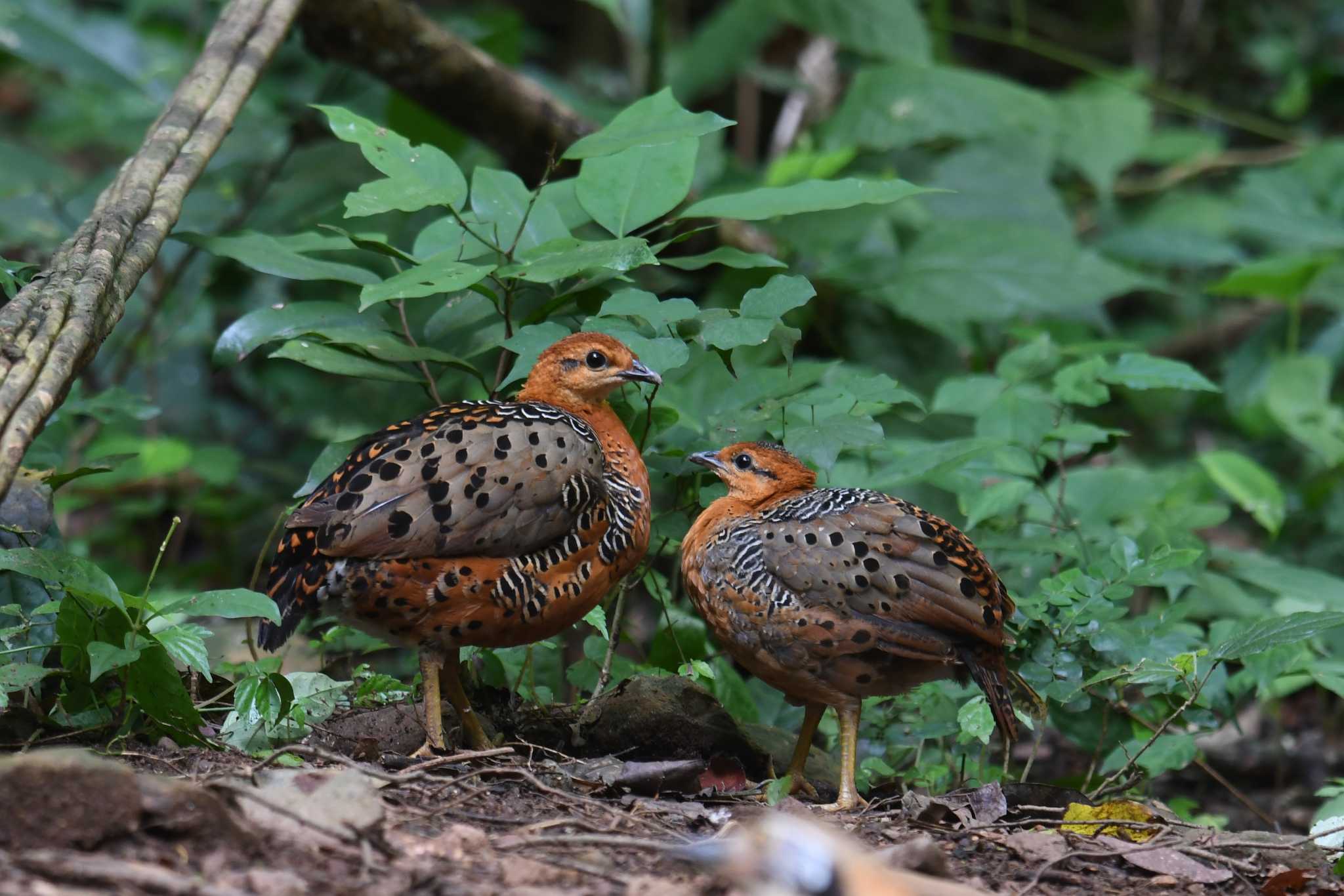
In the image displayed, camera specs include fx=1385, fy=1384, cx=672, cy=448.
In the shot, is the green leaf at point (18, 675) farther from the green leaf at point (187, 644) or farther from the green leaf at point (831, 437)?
the green leaf at point (831, 437)

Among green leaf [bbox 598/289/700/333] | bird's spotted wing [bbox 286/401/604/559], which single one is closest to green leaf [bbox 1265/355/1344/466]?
green leaf [bbox 598/289/700/333]

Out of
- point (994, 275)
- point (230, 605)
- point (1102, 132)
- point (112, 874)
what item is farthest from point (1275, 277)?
point (112, 874)

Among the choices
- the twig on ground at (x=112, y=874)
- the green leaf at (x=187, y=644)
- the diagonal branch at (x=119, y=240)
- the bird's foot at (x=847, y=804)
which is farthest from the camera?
the bird's foot at (x=847, y=804)

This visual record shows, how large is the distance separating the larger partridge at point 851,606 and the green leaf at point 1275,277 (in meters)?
3.98

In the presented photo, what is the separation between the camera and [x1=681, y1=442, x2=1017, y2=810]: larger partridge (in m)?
3.78

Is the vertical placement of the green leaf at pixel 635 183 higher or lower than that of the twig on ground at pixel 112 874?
higher

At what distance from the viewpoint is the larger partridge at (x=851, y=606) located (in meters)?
3.78

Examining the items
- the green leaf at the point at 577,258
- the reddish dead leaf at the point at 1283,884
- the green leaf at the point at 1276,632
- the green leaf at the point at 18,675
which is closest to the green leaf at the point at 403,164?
the green leaf at the point at 577,258

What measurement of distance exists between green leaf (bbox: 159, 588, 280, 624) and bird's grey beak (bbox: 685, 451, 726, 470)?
154 centimetres

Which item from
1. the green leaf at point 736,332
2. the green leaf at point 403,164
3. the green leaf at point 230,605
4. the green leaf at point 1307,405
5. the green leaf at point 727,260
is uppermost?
the green leaf at point 403,164

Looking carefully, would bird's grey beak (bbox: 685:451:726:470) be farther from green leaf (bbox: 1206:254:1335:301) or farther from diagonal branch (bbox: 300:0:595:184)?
green leaf (bbox: 1206:254:1335:301)

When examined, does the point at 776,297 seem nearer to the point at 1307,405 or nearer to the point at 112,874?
the point at 112,874

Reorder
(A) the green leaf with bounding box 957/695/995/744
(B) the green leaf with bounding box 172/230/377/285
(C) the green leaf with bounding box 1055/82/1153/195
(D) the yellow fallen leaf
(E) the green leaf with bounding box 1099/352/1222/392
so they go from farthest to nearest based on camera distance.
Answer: (C) the green leaf with bounding box 1055/82/1153/195 < (E) the green leaf with bounding box 1099/352/1222/392 < (B) the green leaf with bounding box 172/230/377/285 < (A) the green leaf with bounding box 957/695/995/744 < (D) the yellow fallen leaf

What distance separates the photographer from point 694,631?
4.57 meters
